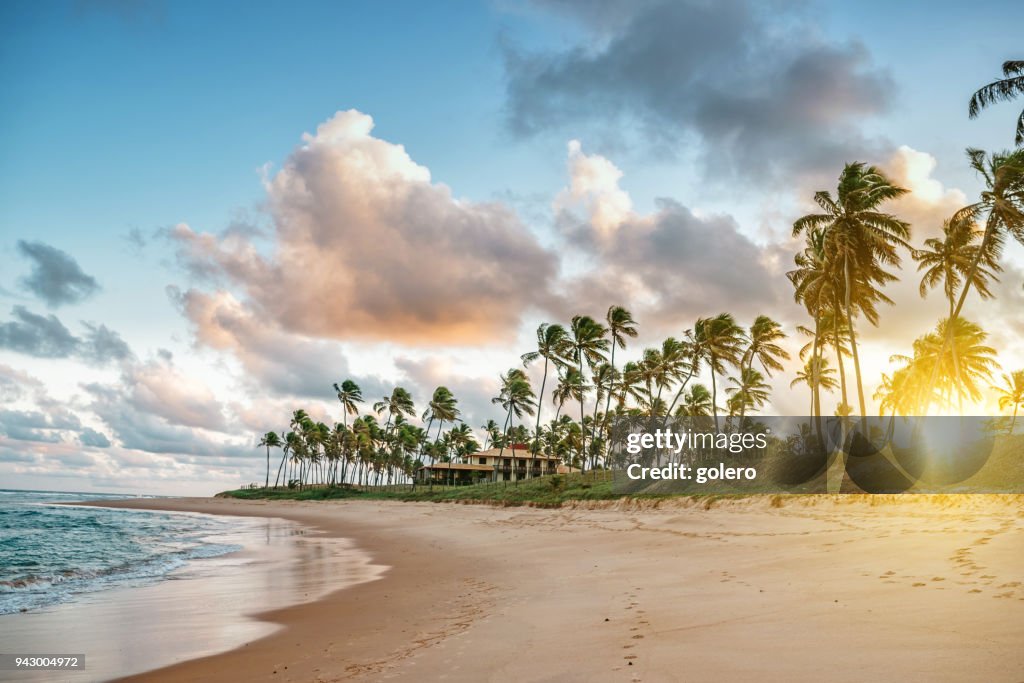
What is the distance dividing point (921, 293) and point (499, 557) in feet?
99.3

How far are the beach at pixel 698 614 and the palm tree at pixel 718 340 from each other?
32.3 m

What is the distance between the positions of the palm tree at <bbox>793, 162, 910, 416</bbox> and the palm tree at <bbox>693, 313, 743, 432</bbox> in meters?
16.2

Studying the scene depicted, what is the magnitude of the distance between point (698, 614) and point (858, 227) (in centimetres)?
3085

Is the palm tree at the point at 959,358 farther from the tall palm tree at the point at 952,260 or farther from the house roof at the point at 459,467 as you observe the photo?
the house roof at the point at 459,467

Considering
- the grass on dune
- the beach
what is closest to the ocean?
the beach

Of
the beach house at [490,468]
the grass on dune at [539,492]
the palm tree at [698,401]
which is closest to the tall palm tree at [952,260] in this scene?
the grass on dune at [539,492]

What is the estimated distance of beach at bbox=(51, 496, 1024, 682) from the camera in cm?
571

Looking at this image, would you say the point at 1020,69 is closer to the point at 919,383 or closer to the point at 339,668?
the point at 339,668

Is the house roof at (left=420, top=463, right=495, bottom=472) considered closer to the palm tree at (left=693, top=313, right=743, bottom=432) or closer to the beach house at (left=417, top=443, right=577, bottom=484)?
the beach house at (left=417, top=443, right=577, bottom=484)

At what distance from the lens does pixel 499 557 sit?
1966 cm

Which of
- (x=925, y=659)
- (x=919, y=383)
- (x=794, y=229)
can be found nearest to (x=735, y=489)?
(x=794, y=229)

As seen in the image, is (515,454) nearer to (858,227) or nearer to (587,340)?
(587,340)

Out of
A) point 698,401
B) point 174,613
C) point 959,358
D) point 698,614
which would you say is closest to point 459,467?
point 698,401

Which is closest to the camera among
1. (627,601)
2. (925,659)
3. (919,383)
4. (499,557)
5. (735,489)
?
(925,659)
